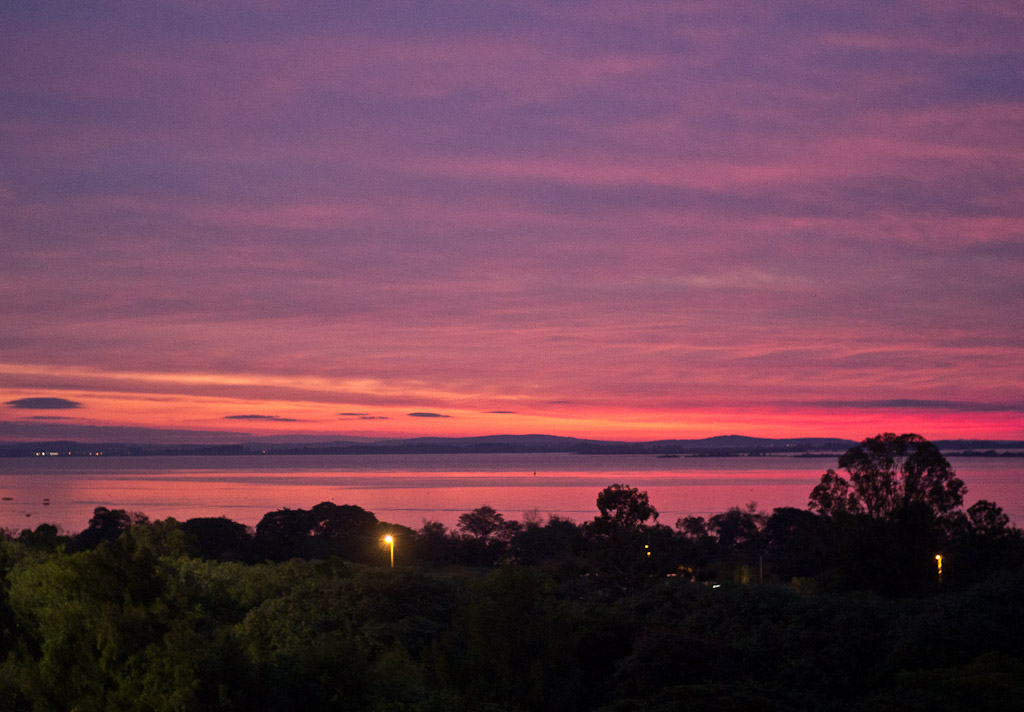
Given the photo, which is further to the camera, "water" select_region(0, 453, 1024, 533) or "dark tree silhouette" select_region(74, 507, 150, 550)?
"water" select_region(0, 453, 1024, 533)

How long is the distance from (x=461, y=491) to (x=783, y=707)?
5382 inches

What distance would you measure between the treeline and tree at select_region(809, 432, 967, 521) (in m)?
0.08

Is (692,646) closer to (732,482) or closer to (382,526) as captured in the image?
(382,526)

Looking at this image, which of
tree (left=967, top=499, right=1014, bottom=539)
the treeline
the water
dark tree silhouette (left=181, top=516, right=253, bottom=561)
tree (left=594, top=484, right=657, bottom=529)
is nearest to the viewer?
the treeline

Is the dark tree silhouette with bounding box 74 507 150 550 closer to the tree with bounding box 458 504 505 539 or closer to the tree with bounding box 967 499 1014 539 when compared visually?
the tree with bounding box 458 504 505 539

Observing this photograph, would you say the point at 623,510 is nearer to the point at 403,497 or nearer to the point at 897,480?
the point at 897,480

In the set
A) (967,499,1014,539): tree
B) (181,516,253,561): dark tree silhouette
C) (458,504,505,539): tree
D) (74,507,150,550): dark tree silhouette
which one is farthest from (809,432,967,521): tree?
(74,507,150,550): dark tree silhouette

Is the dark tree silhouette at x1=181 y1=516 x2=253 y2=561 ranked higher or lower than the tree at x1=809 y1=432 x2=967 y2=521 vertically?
lower

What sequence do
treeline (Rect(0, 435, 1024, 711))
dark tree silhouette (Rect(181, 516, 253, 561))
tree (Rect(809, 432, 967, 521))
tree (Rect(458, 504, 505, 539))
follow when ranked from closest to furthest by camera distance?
treeline (Rect(0, 435, 1024, 711)), tree (Rect(809, 432, 967, 521)), dark tree silhouette (Rect(181, 516, 253, 561)), tree (Rect(458, 504, 505, 539))

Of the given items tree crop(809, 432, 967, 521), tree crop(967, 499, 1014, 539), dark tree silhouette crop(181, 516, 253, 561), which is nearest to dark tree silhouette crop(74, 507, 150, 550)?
dark tree silhouette crop(181, 516, 253, 561)

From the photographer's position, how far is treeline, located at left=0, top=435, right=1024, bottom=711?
16828 millimetres

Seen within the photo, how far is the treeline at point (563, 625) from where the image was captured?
16.8m

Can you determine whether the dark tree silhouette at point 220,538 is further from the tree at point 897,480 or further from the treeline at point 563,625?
the tree at point 897,480

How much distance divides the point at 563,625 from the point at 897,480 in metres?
23.3
